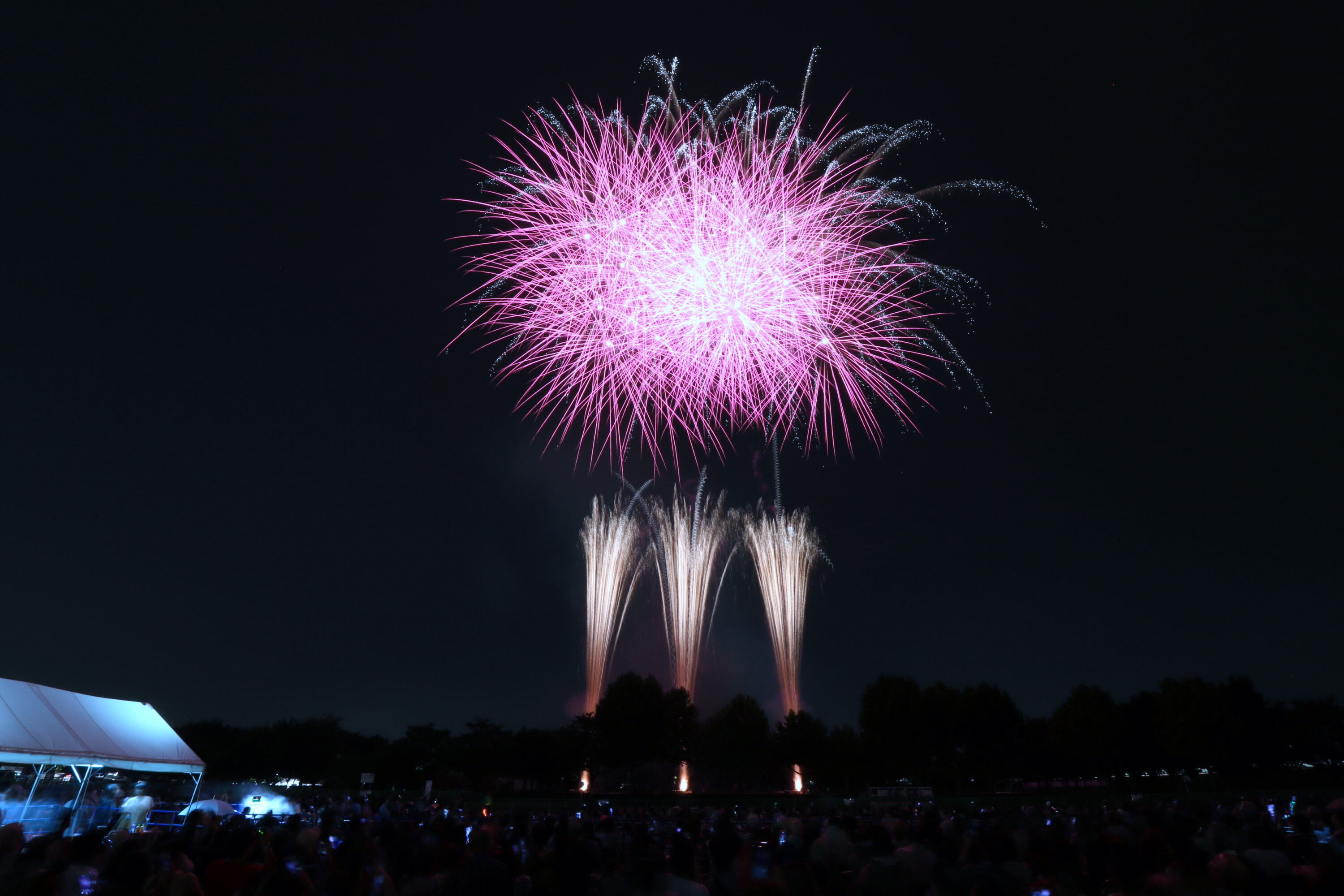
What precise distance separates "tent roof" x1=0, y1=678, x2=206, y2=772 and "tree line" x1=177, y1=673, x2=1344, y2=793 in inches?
1903

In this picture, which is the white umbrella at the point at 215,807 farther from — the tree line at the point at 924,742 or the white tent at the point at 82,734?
the tree line at the point at 924,742

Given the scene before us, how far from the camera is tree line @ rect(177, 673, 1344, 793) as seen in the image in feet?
200

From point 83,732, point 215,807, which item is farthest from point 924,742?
point 83,732

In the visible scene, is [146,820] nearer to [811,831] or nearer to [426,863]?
[426,863]

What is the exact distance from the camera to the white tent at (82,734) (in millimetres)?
15938

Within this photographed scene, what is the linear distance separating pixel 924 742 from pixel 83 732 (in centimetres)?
6548

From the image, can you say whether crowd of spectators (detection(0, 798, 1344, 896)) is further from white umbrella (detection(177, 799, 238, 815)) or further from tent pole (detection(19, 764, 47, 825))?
white umbrella (detection(177, 799, 238, 815))

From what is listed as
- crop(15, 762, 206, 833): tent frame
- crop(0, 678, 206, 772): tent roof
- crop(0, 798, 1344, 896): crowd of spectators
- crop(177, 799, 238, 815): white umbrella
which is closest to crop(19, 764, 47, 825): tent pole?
crop(15, 762, 206, 833): tent frame

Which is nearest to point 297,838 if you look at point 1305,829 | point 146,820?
point 146,820

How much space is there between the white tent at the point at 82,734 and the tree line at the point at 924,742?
4831 cm

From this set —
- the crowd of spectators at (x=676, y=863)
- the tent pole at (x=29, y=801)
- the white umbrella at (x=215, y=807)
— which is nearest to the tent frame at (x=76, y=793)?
the tent pole at (x=29, y=801)

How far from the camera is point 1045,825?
1753 centimetres

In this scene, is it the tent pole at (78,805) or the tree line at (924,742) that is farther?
the tree line at (924,742)

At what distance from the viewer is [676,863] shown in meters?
7.55
